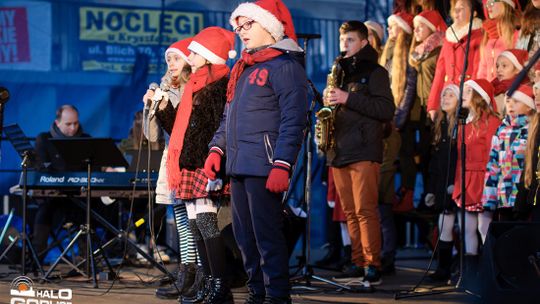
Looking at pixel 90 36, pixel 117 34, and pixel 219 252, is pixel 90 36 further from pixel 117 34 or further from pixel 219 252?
pixel 219 252

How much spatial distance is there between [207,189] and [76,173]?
1.89 meters

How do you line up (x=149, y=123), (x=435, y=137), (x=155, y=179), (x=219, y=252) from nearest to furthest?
1. (x=219, y=252)
2. (x=149, y=123)
3. (x=155, y=179)
4. (x=435, y=137)

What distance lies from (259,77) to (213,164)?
0.58 metres

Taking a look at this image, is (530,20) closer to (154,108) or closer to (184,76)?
(184,76)

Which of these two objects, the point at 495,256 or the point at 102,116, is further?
the point at 102,116

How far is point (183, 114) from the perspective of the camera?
248 inches

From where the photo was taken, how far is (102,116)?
10.1m

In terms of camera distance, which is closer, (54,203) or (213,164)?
(213,164)

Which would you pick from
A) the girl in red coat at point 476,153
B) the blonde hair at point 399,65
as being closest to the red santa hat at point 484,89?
the girl in red coat at point 476,153

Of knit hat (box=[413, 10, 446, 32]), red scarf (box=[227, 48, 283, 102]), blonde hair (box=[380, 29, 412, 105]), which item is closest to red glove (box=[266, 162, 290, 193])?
red scarf (box=[227, 48, 283, 102])

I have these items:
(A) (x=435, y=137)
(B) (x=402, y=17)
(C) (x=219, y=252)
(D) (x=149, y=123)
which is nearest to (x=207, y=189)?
(C) (x=219, y=252)

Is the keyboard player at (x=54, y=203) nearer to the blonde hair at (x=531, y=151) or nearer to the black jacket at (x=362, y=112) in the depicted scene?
the black jacket at (x=362, y=112)

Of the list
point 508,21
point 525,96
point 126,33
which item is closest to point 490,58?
point 508,21

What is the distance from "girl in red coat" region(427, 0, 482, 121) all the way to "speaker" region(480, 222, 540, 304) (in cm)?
268
